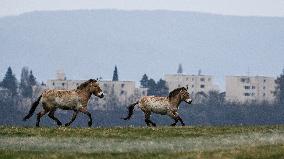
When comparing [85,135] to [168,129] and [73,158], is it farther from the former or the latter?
[73,158]

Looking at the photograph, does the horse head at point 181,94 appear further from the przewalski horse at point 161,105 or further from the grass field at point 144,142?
the grass field at point 144,142

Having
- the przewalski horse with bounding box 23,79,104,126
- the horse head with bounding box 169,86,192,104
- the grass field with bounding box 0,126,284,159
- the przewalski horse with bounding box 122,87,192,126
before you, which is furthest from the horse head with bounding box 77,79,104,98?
the grass field with bounding box 0,126,284,159

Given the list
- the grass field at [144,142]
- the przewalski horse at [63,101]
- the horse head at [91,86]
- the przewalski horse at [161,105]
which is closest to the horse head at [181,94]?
the przewalski horse at [161,105]

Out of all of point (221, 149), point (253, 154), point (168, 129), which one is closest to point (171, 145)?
point (221, 149)

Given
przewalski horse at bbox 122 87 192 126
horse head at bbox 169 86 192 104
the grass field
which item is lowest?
the grass field

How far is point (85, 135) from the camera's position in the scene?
3350cm

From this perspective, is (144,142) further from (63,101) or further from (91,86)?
(91,86)

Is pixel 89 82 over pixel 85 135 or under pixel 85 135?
over

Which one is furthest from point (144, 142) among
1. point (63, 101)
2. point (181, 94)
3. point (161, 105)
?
point (181, 94)

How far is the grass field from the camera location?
84.4 feet

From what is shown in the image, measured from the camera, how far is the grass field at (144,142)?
84.4 feet

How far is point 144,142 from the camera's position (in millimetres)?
30328

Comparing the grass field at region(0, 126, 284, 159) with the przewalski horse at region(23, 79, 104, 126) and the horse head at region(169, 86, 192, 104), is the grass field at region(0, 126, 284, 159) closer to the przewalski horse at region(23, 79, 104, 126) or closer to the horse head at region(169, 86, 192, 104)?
the przewalski horse at region(23, 79, 104, 126)

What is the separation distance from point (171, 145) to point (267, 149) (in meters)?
3.97
